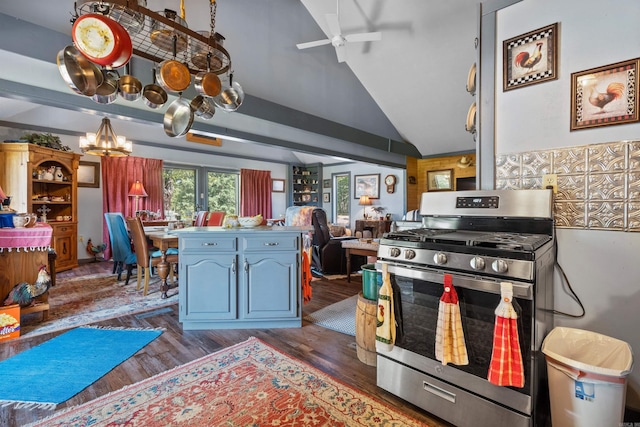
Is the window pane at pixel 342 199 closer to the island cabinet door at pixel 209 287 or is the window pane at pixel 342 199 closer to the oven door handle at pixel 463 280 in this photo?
the island cabinet door at pixel 209 287

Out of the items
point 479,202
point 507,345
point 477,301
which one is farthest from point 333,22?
point 507,345

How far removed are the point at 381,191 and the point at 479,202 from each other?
695cm

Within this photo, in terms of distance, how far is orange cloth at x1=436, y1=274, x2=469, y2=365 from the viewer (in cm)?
136

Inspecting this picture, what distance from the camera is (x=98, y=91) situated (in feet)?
7.04

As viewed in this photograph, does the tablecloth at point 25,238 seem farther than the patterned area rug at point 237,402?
Yes

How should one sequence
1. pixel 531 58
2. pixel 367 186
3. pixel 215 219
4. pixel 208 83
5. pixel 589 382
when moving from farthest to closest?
pixel 367 186
pixel 215 219
pixel 208 83
pixel 531 58
pixel 589 382

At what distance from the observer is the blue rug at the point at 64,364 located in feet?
5.72

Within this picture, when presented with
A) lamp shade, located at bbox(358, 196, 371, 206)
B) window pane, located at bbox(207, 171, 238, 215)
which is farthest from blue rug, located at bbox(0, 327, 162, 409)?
lamp shade, located at bbox(358, 196, 371, 206)

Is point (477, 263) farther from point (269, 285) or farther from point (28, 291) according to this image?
point (28, 291)

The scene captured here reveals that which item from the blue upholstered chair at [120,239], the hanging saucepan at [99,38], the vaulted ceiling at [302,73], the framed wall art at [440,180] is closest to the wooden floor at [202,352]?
the blue upholstered chair at [120,239]

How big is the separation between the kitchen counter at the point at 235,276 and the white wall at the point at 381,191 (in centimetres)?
614

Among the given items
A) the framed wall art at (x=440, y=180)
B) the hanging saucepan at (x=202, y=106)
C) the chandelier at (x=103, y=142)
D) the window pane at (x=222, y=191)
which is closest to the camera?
the hanging saucepan at (x=202, y=106)

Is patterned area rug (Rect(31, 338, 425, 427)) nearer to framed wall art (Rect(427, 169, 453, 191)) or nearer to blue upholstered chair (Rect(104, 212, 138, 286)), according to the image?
blue upholstered chair (Rect(104, 212, 138, 286))

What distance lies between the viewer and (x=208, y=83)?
227cm
